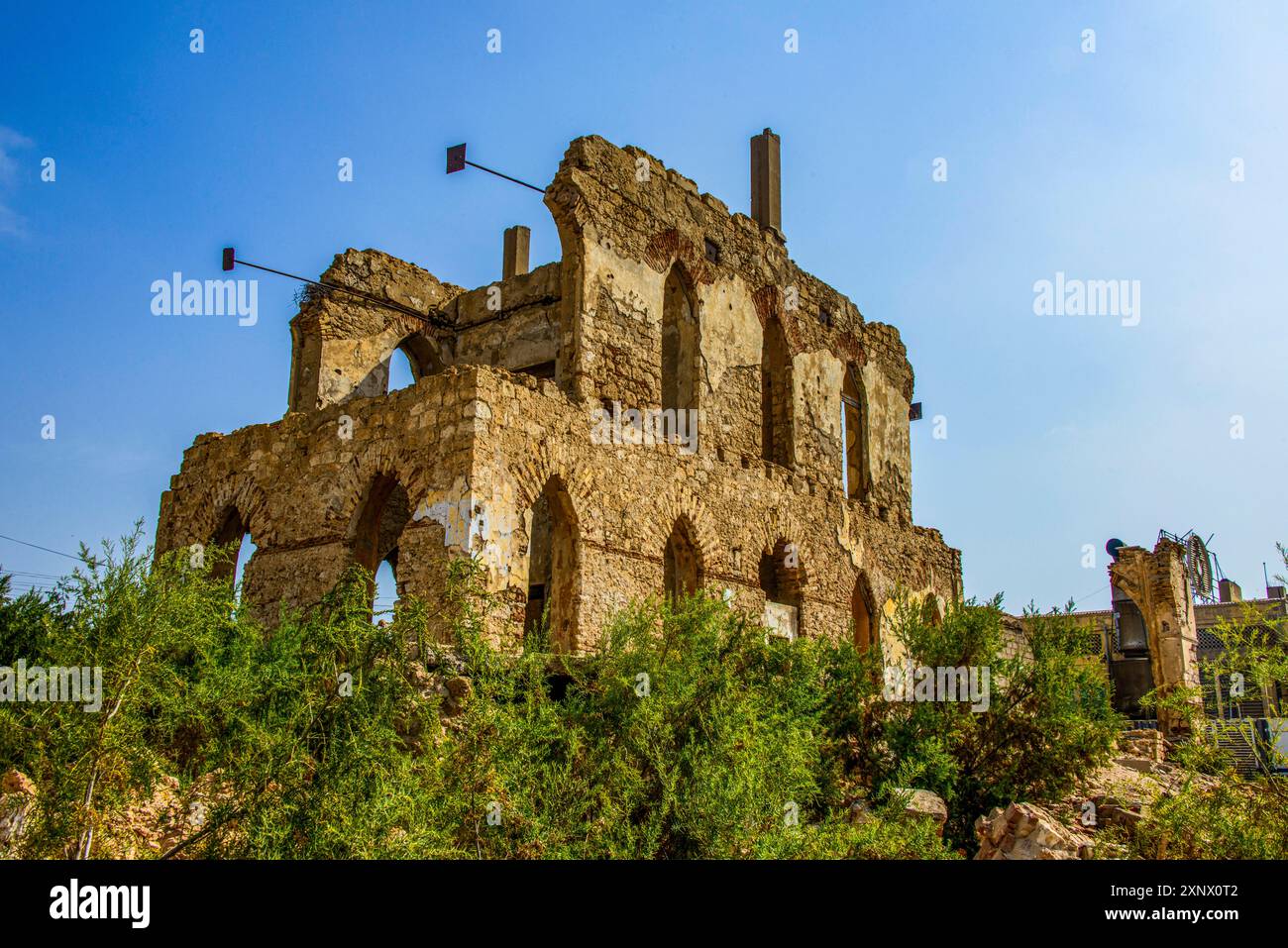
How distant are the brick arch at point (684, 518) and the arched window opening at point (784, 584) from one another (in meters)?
1.57

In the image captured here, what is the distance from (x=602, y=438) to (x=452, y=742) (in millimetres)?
5982

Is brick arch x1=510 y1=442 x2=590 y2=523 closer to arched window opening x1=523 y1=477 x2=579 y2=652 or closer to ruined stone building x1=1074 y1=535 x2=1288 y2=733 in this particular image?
arched window opening x1=523 y1=477 x2=579 y2=652

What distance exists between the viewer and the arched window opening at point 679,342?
46.0 ft

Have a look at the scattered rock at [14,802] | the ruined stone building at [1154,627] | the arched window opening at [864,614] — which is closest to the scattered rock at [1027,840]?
the scattered rock at [14,802]

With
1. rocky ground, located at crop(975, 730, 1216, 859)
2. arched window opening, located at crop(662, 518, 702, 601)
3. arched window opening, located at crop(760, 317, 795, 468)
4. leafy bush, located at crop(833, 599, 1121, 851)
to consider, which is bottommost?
rocky ground, located at crop(975, 730, 1216, 859)

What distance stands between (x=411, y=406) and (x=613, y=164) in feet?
14.1

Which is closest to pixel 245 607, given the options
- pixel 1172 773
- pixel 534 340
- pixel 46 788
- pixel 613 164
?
pixel 46 788

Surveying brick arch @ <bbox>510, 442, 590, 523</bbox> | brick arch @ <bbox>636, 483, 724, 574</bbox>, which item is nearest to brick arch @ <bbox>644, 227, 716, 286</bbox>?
brick arch @ <bbox>636, 483, 724, 574</bbox>

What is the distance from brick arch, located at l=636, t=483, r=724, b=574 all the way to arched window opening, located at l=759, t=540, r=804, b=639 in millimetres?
1565

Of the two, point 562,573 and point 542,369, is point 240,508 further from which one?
point 542,369

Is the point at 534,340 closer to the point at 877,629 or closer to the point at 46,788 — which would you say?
the point at 877,629

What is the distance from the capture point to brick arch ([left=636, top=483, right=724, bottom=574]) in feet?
40.2

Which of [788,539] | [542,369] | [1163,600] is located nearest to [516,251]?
[542,369]
